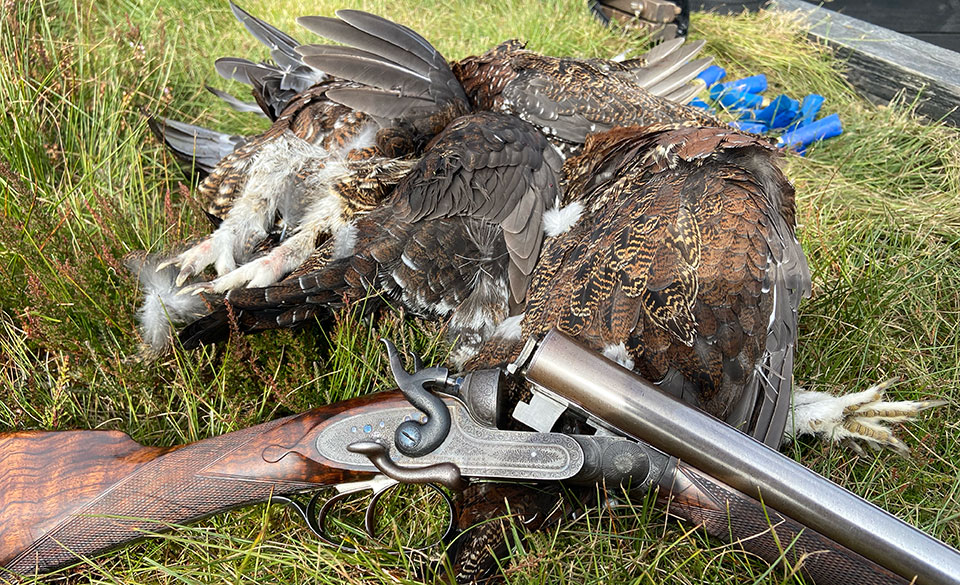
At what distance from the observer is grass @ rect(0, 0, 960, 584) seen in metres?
1.91

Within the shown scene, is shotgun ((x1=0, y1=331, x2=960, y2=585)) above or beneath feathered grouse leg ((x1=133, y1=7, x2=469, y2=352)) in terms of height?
beneath

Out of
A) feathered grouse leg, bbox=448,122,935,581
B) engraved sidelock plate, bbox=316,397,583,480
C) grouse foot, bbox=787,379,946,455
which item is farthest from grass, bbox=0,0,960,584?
feathered grouse leg, bbox=448,122,935,581

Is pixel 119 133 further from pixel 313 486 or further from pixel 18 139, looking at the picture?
pixel 313 486

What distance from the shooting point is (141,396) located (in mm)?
2396

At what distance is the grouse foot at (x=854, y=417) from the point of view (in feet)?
7.42

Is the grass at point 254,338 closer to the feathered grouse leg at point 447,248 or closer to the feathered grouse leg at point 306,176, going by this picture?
the feathered grouse leg at point 447,248

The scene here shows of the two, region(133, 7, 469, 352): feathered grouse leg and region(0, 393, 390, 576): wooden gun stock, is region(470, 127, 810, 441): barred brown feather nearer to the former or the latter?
region(0, 393, 390, 576): wooden gun stock

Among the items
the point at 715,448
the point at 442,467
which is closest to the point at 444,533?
the point at 442,467

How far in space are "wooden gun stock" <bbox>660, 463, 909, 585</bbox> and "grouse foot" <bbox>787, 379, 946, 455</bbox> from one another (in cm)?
72

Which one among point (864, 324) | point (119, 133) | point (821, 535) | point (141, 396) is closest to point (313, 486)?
point (141, 396)

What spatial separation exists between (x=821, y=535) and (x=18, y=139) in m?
3.40

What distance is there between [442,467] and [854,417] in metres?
1.53

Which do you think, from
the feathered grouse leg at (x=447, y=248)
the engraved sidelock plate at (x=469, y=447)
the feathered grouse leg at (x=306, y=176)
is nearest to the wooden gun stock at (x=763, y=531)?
the engraved sidelock plate at (x=469, y=447)

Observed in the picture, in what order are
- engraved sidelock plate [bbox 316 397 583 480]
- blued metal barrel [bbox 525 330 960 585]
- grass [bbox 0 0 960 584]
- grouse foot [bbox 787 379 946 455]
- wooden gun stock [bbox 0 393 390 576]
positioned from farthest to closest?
grouse foot [bbox 787 379 946 455], grass [bbox 0 0 960 584], wooden gun stock [bbox 0 393 390 576], engraved sidelock plate [bbox 316 397 583 480], blued metal barrel [bbox 525 330 960 585]
